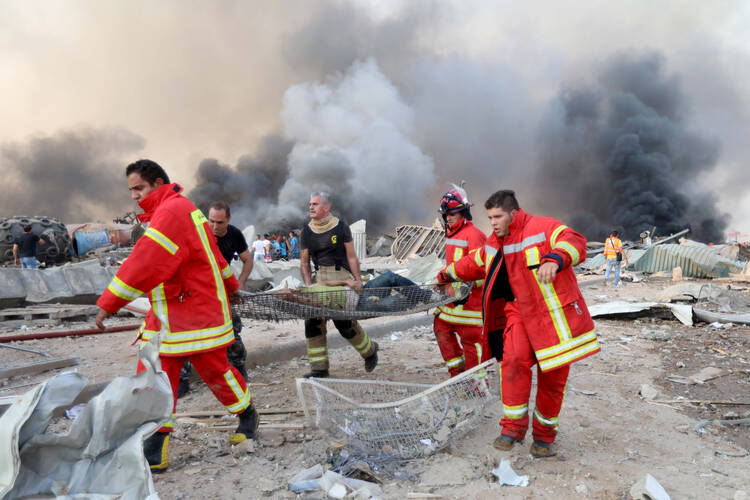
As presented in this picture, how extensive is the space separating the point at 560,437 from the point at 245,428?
6.97 feet

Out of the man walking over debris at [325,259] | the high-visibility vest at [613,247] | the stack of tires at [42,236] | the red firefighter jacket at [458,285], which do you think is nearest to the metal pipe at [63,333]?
the man walking over debris at [325,259]

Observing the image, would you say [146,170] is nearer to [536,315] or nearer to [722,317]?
[536,315]

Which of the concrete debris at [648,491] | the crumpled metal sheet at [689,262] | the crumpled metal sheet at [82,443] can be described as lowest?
the crumpled metal sheet at [689,262]

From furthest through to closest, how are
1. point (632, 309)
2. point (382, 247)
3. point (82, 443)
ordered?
point (382, 247), point (632, 309), point (82, 443)

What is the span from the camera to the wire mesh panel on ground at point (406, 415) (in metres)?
2.90

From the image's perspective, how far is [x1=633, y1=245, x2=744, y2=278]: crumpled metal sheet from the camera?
15.8 metres

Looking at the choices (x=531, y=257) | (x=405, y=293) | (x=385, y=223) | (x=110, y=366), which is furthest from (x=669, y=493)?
(x=385, y=223)

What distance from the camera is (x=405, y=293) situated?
150 inches

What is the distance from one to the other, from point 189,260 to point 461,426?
77.3 inches

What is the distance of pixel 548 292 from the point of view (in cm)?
286

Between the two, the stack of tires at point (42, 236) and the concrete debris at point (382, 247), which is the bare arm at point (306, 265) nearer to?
the stack of tires at point (42, 236)

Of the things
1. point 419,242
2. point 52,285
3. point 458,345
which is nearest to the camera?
point 458,345

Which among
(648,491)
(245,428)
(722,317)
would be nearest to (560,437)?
(648,491)

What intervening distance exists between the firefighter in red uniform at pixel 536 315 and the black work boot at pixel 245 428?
62.0 inches
